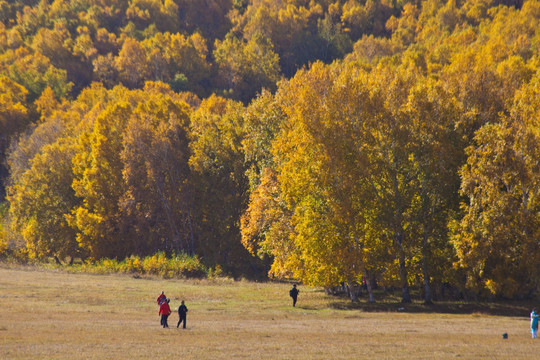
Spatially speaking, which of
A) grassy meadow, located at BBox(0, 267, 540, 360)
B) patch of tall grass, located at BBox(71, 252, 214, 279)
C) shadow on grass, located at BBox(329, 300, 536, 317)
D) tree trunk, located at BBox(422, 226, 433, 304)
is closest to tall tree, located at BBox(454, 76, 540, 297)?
shadow on grass, located at BBox(329, 300, 536, 317)

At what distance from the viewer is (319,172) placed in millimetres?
43312

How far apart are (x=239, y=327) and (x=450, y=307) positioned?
2104 centimetres

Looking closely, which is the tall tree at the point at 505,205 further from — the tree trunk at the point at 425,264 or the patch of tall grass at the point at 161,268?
the patch of tall grass at the point at 161,268

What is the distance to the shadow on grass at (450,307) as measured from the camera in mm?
Result: 40656

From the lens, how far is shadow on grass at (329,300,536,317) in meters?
40.7

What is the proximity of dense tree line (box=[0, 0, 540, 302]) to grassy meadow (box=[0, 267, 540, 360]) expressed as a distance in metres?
3.98

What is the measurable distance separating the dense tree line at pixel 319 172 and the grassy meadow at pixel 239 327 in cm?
398

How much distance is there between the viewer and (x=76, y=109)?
4990 inches

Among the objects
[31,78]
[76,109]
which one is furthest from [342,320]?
[31,78]

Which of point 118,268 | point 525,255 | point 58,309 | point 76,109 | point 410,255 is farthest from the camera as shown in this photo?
point 76,109

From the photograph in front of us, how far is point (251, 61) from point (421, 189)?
131165 mm

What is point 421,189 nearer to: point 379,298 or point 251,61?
point 379,298

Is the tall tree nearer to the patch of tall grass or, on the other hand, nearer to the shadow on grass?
the shadow on grass

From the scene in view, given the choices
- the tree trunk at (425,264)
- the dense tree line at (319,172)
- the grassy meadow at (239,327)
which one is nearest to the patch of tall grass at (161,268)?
the dense tree line at (319,172)
